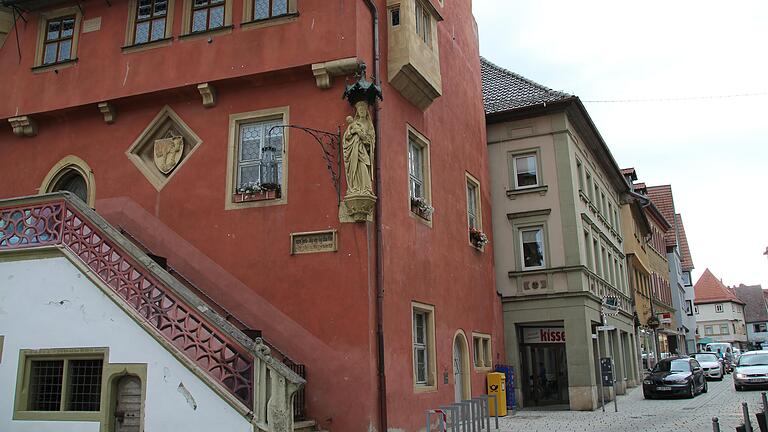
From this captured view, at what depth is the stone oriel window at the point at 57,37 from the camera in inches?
627

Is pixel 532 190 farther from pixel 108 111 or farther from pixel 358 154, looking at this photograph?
pixel 108 111

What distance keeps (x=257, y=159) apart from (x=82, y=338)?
4898 millimetres

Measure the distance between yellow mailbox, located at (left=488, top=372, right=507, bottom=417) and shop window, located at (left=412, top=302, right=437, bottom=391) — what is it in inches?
167

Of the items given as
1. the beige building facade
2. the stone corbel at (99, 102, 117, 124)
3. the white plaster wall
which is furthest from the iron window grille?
the beige building facade

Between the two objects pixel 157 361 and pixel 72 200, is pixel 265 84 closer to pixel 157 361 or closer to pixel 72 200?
pixel 72 200

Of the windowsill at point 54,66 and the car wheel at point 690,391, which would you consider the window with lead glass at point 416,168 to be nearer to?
the windowsill at point 54,66

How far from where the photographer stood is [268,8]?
46.9 feet

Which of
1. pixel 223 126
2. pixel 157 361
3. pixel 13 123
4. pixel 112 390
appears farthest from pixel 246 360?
pixel 13 123

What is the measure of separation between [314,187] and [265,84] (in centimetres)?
264

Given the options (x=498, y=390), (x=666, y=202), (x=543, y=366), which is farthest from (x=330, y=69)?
(x=666, y=202)

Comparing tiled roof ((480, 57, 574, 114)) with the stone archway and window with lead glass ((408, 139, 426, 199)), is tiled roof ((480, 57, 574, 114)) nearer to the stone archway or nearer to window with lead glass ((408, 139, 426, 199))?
window with lead glass ((408, 139, 426, 199))

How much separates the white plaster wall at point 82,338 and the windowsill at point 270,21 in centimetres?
600

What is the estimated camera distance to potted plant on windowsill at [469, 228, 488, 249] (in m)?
18.9

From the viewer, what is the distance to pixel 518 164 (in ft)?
77.8
